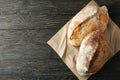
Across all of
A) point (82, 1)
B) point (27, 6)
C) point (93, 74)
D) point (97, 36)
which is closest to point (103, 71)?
point (93, 74)

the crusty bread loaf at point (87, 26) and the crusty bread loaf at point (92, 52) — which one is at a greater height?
the crusty bread loaf at point (87, 26)

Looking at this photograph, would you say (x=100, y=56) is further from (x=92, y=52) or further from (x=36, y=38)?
(x=36, y=38)

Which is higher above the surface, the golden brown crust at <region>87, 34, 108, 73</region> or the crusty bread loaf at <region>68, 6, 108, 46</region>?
the crusty bread loaf at <region>68, 6, 108, 46</region>

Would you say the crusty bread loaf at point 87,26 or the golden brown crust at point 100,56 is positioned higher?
the crusty bread loaf at point 87,26

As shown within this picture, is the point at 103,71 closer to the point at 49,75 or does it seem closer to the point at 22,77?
the point at 49,75
